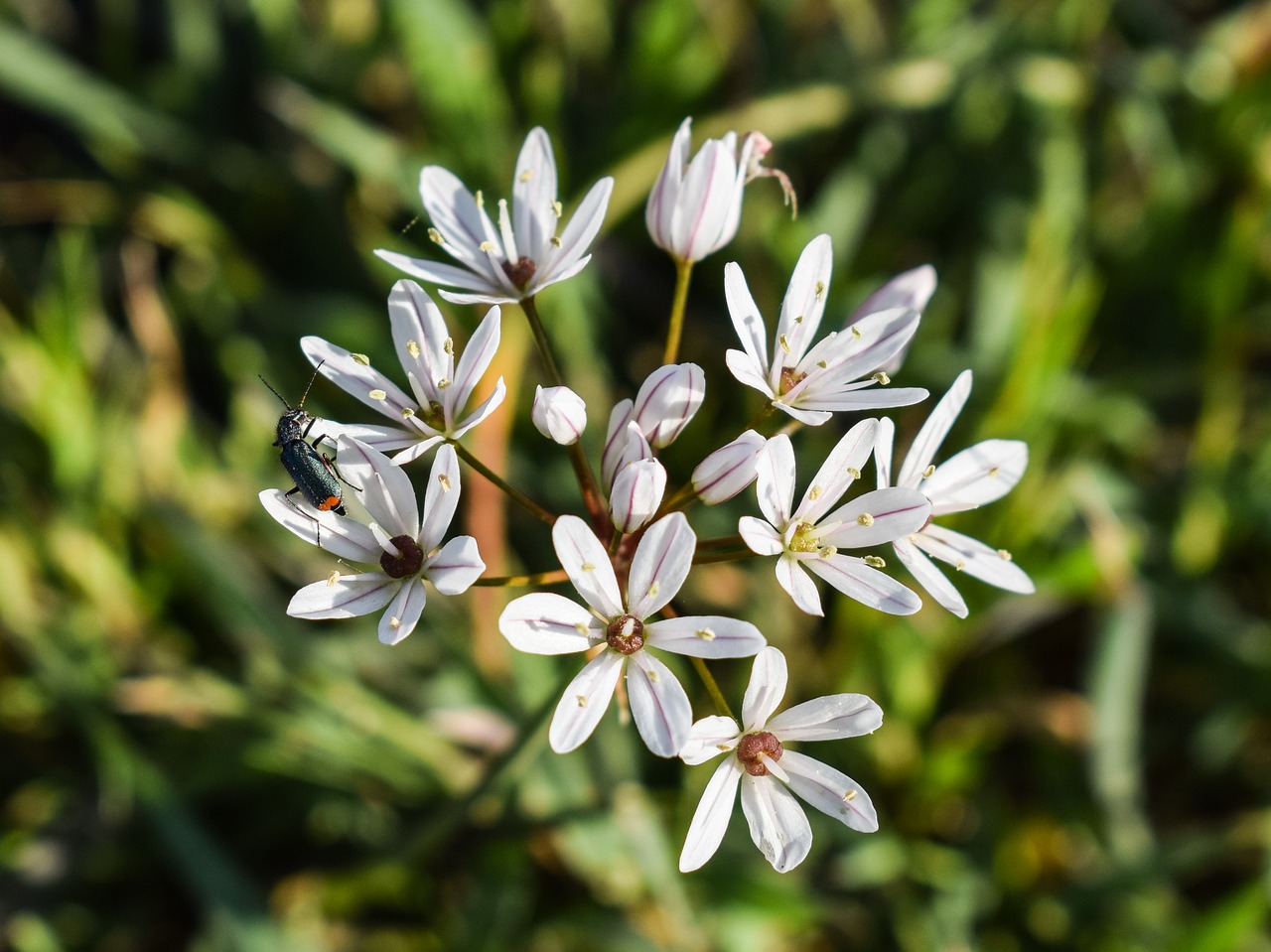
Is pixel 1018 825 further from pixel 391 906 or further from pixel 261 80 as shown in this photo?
pixel 261 80

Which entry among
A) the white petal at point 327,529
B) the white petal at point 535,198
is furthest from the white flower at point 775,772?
the white petal at point 535,198

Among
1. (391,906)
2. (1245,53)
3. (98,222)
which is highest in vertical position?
(1245,53)

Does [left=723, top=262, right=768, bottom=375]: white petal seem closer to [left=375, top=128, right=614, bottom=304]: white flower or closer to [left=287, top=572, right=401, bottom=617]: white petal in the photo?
[left=375, top=128, right=614, bottom=304]: white flower

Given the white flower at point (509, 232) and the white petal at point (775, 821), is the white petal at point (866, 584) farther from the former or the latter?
the white flower at point (509, 232)

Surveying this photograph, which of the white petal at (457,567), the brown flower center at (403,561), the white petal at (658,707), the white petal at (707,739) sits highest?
the white petal at (457,567)

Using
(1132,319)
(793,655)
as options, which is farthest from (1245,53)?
(793,655)

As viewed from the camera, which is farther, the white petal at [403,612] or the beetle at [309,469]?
the beetle at [309,469]

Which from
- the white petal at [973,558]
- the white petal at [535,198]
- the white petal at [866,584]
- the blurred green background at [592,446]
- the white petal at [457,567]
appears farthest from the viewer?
the blurred green background at [592,446]
